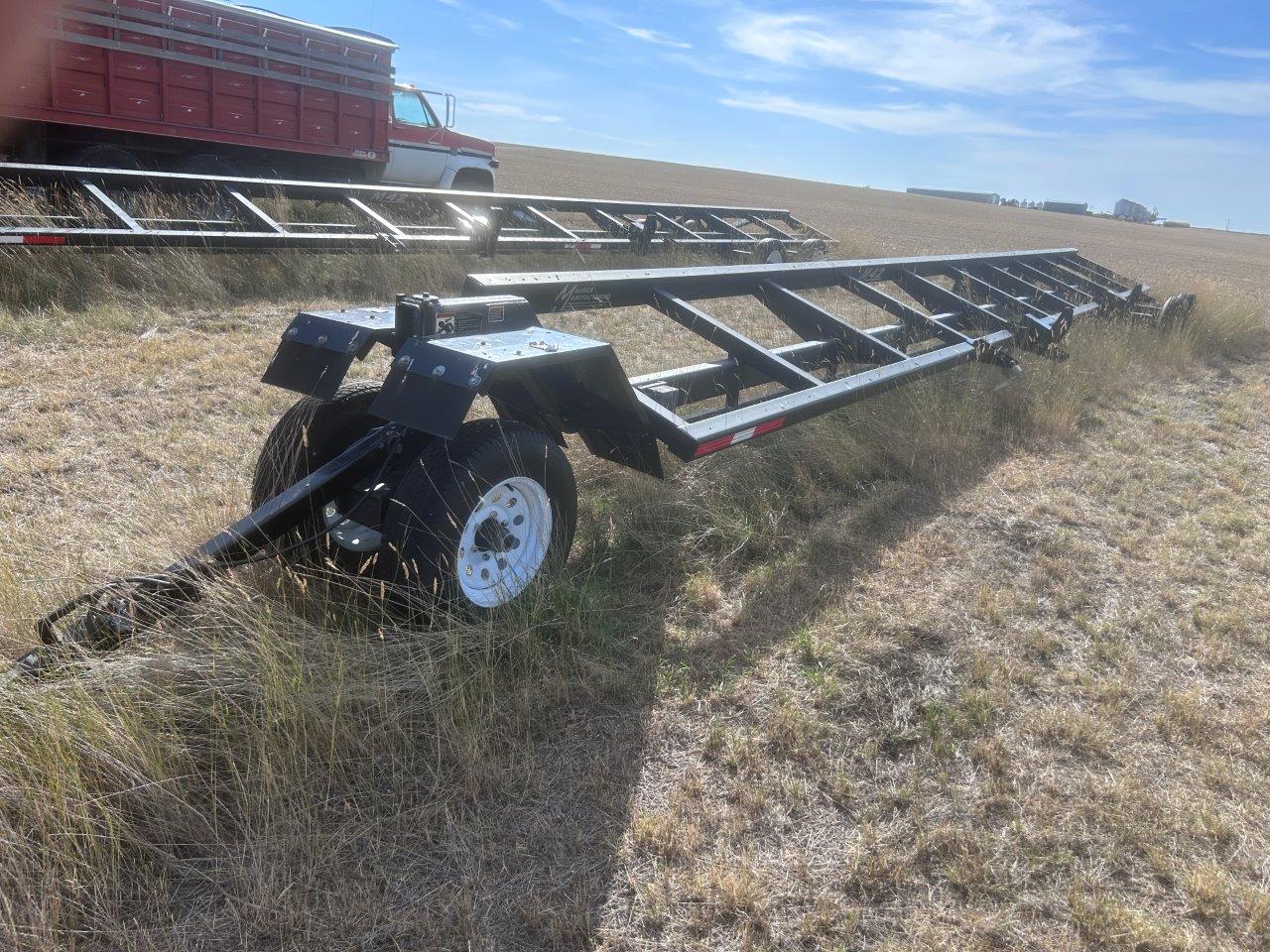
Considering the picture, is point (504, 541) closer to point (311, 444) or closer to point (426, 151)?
point (311, 444)

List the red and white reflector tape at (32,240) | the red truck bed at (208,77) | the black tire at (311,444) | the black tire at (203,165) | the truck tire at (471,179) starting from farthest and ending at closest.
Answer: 1. the truck tire at (471,179)
2. the black tire at (203,165)
3. the red truck bed at (208,77)
4. the red and white reflector tape at (32,240)
5. the black tire at (311,444)

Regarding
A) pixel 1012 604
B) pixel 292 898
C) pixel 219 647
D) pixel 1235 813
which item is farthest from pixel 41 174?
pixel 1235 813

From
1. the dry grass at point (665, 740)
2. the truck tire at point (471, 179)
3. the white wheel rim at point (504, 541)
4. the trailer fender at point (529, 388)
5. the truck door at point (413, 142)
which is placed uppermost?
the truck door at point (413, 142)

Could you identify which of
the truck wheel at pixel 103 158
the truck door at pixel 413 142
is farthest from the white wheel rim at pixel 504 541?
the truck door at pixel 413 142

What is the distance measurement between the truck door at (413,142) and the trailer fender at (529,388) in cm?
1294

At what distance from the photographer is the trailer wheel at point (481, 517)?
2.53 meters

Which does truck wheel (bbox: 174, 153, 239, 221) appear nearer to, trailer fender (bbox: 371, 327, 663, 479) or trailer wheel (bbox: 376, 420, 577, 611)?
trailer fender (bbox: 371, 327, 663, 479)

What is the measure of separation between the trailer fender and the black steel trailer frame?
177 inches

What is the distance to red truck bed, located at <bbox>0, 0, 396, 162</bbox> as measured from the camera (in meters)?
10.6

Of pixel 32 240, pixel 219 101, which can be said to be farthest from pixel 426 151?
pixel 32 240

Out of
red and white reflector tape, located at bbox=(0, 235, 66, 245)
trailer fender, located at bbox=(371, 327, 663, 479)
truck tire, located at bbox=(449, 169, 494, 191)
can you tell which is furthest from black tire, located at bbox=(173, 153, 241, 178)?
trailer fender, located at bbox=(371, 327, 663, 479)

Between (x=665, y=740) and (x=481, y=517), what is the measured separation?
91 centimetres

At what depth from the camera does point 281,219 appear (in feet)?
30.0

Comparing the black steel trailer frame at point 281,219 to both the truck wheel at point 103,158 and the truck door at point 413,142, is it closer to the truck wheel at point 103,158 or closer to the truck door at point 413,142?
the truck wheel at point 103,158
